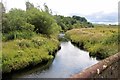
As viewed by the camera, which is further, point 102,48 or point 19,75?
point 102,48

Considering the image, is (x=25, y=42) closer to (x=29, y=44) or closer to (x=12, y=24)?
(x=29, y=44)

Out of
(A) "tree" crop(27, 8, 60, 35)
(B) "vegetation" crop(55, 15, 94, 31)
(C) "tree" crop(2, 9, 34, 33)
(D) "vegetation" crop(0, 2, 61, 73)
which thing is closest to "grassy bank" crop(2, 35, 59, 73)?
(D) "vegetation" crop(0, 2, 61, 73)

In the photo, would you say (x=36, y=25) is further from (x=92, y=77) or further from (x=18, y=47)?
(x=92, y=77)

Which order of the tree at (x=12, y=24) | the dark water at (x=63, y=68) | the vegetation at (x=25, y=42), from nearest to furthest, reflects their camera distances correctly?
the dark water at (x=63, y=68) < the vegetation at (x=25, y=42) < the tree at (x=12, y=24)

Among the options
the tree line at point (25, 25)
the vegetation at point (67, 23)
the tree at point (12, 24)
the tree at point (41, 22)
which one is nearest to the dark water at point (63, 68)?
the tree line at point (25, 25)

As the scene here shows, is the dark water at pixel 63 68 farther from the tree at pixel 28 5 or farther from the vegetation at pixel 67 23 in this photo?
the vegetation at pixel 67 23

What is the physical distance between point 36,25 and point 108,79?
38264 millimetres

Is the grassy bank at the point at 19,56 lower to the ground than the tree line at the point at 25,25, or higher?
lower

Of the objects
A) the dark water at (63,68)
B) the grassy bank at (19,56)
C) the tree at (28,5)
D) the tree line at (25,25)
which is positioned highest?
the tree at (28,5)

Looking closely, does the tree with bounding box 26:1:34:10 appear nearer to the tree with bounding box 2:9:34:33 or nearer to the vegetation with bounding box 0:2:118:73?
the vegetation with bounding box 0:2:118:73

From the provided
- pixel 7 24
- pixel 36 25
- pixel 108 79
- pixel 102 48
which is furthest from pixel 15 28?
pixel 108 79

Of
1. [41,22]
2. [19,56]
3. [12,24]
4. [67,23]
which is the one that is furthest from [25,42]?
[67,23]

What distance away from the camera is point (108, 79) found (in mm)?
5527

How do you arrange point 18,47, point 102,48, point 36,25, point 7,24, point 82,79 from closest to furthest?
point 82,79 → point 18,47 → point 102,48 → point 7,24 → point 36,25
